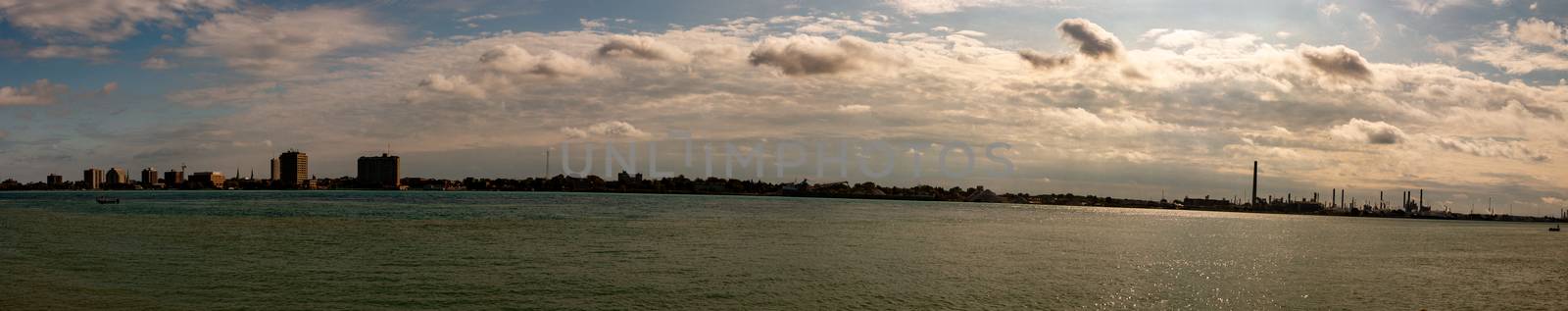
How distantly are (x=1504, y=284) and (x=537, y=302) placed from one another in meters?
47.4

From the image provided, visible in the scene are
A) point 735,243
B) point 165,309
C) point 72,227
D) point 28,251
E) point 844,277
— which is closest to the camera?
point 165,309

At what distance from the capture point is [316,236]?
63250mm

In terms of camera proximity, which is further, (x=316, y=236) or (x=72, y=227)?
(x=72, y=227)

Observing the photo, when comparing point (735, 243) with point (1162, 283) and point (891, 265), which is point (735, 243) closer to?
point (891, 265)

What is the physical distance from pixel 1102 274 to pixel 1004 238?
31.9 metres

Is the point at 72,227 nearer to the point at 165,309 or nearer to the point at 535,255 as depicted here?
the point at 535,255

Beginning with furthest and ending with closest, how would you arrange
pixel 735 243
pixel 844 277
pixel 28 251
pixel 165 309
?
pixel 735 243
pixel 28 251
pixel 844 277
pixel 165 309

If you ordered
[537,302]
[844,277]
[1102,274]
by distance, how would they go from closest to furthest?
[537,302] < [844,277] < [1102,274]

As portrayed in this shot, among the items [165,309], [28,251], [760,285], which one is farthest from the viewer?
[28,251]

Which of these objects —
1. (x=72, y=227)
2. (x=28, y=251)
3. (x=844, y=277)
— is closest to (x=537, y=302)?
(x=844, y=277)

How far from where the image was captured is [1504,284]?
1866 inches

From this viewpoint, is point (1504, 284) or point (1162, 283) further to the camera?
point (1504, 284)

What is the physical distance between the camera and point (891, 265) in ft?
158

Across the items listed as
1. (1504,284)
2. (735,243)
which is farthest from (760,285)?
(1504,284)
